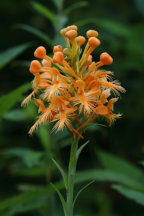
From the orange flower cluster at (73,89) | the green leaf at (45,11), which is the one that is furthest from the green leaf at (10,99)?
the green leaf at (45,11)

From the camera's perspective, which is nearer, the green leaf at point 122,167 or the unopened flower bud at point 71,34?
the unopened flower bud at point 71,34

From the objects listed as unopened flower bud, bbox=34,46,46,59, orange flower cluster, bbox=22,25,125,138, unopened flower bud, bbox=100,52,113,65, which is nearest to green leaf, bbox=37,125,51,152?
orange flower cluster, bbox=22,25,125,138

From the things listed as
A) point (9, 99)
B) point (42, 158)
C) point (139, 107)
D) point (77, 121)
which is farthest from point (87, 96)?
point (139, 107)

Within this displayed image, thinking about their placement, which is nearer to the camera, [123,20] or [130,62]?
[130,62]

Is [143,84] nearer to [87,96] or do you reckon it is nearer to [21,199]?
[21,199]

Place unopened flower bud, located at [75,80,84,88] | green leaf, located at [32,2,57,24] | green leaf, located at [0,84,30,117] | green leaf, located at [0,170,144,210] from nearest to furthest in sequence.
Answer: unopened flower bud, located at [75,80,84,88] → green leaf, located at [0,84,30,117] → green leaf, located at [0,170,144,210] → green leaf, located at [32,2,57,24]

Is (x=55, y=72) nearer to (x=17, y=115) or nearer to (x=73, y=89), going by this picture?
(x=73, y=89)

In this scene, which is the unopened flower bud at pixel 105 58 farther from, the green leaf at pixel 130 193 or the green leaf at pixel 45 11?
the green leaf at pixel 45 11

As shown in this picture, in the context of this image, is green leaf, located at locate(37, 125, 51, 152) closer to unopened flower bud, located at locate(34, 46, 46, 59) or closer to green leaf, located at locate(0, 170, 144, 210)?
green leaf, located at locate(0, 170, 144, 210)
